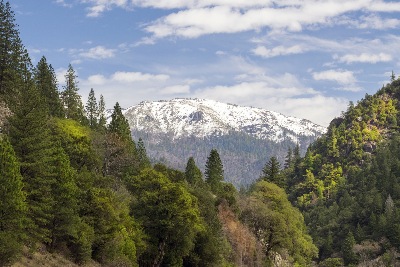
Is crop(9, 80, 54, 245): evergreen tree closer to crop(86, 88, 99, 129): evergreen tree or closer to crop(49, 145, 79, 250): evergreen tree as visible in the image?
crop(49, 145, 79, 250): evergreen tree

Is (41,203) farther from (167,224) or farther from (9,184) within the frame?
(167,224)

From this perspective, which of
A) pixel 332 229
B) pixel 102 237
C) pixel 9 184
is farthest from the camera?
pixel 332 229

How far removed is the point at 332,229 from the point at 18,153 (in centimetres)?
14478

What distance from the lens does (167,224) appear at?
6000cm

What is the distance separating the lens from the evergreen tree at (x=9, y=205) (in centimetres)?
3534

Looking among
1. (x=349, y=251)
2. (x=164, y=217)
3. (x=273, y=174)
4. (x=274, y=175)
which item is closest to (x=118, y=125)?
(x=273, y=174)

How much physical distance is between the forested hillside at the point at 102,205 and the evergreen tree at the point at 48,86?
246mm

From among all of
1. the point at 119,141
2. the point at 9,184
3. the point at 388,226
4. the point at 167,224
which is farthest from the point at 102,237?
the point at 388,226

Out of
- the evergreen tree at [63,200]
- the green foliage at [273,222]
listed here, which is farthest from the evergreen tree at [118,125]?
the evergreen tree at [63,200]

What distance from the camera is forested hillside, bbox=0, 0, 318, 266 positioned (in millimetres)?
43375

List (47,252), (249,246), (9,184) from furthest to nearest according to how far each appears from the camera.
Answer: (249,246), (47,252), (9,184)

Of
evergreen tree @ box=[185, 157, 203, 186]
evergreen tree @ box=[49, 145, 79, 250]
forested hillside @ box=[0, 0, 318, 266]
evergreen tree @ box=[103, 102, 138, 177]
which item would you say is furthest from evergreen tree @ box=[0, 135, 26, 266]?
evergreen tree @ box=[185, 157, 203, 186]

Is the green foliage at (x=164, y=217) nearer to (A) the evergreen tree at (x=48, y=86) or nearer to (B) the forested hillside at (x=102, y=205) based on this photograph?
(B) the forested hillside at (x=102, y=205)

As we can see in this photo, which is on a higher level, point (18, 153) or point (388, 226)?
point (18, 153)
